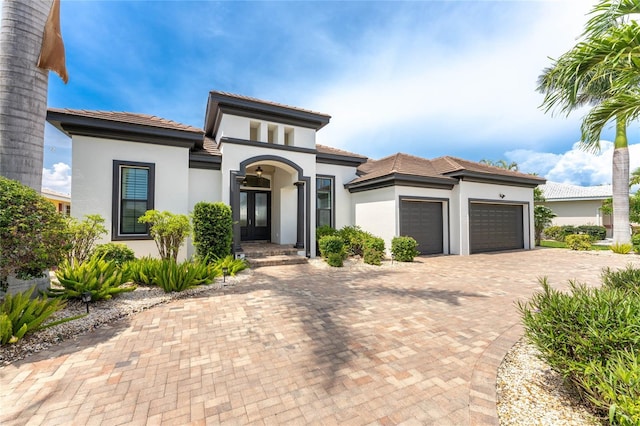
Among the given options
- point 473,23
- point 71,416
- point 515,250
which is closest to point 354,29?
point 473,23

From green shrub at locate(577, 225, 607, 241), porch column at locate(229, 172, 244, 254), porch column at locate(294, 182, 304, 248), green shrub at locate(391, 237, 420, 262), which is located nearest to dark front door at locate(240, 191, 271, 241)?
porch column at locate(294, 182, 304, 248)

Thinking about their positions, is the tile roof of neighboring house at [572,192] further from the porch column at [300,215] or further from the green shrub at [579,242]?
the porch column at [300,215]

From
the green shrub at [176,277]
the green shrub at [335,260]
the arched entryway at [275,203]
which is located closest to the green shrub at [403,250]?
the green shrub at [335,260]

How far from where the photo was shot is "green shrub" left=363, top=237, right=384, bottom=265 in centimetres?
999

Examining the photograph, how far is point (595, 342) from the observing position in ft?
7.75

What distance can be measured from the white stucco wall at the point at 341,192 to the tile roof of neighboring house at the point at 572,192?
24574 millimetres

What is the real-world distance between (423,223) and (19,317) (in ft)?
43.1

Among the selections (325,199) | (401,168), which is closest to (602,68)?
(401,168)

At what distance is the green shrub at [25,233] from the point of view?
3.79 meters

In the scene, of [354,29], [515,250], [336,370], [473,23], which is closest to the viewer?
[336,370]

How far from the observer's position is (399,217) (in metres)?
11.5

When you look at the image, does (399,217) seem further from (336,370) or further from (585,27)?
(336,370)

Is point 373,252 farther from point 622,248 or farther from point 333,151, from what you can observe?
point 622,248

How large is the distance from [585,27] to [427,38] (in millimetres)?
4809
